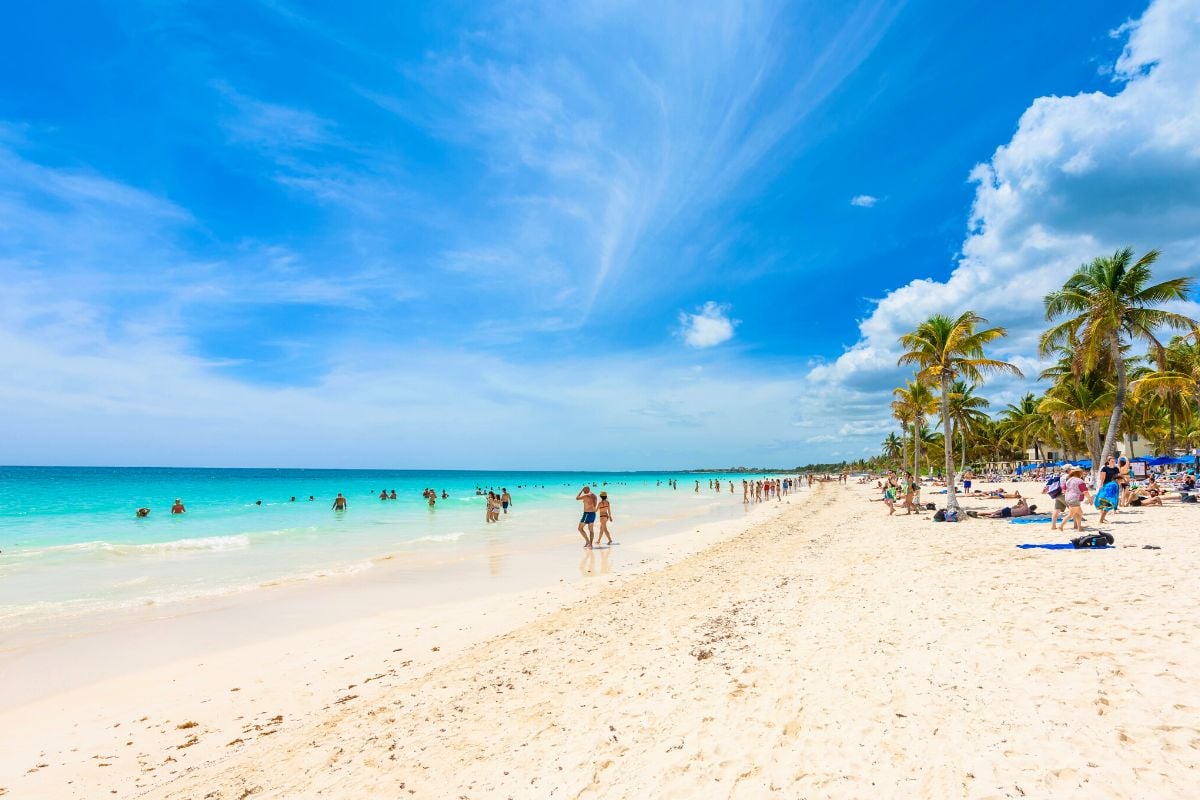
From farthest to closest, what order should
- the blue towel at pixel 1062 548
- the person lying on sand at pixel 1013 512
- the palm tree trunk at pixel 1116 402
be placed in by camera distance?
the palm tree trunk at pixel 1116 402, the person lying on sand at pixel 1013 512, the blue towel at pixel 1062 548

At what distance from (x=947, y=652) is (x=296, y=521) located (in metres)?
30.2

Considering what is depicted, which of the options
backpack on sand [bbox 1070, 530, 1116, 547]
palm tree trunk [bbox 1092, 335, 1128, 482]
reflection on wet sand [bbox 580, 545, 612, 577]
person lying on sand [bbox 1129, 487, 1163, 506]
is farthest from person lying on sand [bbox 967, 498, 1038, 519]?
reflection on wet sand [bbox 580, 545, 612, 577]

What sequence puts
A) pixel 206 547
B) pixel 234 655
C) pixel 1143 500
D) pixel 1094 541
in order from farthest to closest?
pixel 1143 500
pixel 206 547
pixel 1094 541
pixel 234 655

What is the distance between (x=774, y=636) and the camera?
651 centimetres

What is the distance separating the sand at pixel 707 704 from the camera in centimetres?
365

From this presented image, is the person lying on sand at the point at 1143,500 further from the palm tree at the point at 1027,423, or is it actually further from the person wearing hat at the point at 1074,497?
the palm tree at the point at 1027,423

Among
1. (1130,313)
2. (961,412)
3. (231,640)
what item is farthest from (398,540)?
(961,412)

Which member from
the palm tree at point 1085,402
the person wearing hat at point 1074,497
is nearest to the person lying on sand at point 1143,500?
the person wearing hat at point 1074,497

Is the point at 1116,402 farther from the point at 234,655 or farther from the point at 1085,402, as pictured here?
the point at 234,655

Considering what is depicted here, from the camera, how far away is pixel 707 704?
4777 millimetres

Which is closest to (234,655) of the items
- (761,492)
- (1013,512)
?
(1013,512)

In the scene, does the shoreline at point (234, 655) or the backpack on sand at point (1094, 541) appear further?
the backpack on sand at point (1094, 541)

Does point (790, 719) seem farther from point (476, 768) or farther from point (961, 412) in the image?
point (961, 412)

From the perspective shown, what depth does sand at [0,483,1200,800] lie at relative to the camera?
12.0 ft
